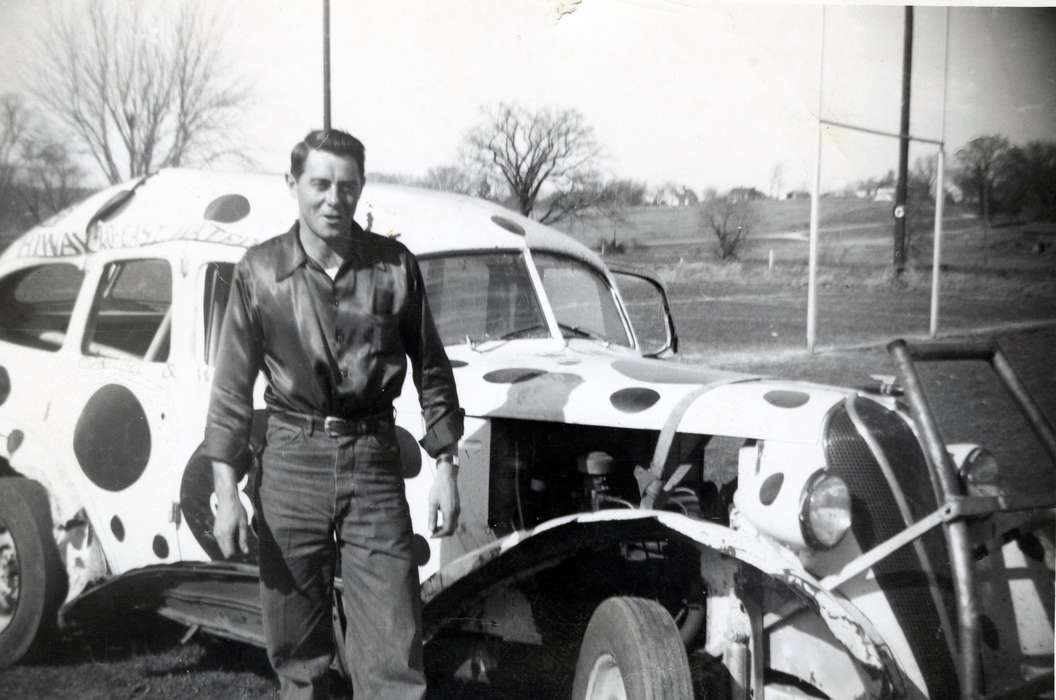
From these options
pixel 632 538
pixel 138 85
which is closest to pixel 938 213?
pixel 632 538

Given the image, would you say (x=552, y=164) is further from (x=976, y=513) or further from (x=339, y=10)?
(x=976, y=513)

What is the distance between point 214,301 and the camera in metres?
2.91

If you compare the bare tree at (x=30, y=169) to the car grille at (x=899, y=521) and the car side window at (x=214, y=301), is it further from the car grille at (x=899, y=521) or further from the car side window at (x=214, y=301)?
the car grille at (x=899, y=521)

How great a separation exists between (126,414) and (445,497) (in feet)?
4.24

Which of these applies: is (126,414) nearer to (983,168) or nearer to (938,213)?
(938,213)

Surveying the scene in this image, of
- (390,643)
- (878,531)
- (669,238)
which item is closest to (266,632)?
(390,643)

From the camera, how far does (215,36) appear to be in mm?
2865

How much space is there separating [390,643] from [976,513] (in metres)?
1.41

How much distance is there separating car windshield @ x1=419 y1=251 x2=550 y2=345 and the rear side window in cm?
124

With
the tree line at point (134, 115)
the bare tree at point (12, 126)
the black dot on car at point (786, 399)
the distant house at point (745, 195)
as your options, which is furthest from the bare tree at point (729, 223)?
the bare tree at point (12, 126)

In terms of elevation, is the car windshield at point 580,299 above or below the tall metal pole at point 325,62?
below

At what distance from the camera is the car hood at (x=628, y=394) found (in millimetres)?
2287

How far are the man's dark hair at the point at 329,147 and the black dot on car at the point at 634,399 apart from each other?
92 cm

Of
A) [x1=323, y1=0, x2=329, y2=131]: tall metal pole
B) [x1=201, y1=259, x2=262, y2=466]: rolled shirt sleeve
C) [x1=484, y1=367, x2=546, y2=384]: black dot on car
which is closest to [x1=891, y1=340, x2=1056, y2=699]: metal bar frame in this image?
[x1=484, y1=367, x2=546, y2=384]: black dot on car
